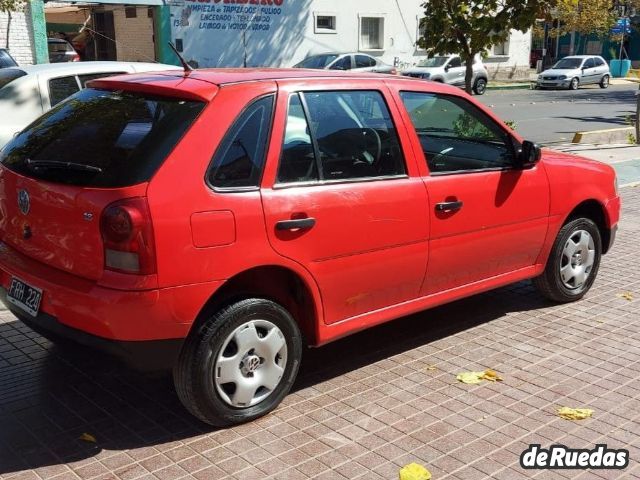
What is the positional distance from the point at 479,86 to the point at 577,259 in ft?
83.8

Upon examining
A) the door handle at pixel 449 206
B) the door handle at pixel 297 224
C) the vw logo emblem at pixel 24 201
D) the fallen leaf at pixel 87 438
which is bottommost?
the fallen leaf at pixel 87 438

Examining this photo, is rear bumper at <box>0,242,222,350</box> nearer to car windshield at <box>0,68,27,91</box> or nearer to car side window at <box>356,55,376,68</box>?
car windshield at <box>0,68,27,91</box>

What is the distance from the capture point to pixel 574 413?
398cm

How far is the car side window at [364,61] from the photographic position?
26.0 m

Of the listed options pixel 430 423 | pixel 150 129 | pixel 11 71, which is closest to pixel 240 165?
pixel 150 129

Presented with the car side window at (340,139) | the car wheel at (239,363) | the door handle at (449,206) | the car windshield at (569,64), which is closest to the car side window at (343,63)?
the car windshield at (569,64)

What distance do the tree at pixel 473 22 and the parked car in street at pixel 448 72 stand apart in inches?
656

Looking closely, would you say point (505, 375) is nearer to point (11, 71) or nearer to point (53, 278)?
point (53, 278)

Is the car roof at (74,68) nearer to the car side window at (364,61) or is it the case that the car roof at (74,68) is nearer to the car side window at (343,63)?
the car side window at (343,63)

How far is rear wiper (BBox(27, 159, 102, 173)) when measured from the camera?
11.6 ft

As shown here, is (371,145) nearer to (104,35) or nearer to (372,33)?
(104,35)

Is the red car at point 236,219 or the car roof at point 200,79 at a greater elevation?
the car roof at point 200,79

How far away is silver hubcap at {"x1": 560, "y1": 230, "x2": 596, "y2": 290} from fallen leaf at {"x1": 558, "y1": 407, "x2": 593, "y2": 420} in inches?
69.4

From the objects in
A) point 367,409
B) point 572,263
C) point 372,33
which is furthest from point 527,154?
point 372,33
